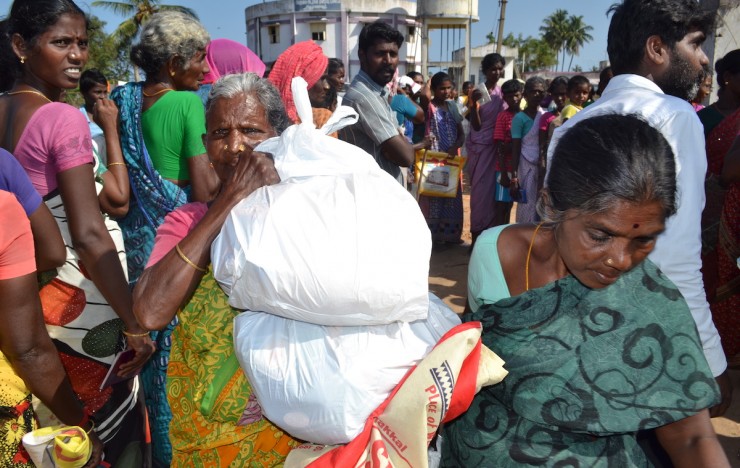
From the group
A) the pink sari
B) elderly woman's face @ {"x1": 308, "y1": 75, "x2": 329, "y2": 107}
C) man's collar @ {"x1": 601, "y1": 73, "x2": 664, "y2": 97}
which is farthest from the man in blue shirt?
the pink sari

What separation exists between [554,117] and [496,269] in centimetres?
502

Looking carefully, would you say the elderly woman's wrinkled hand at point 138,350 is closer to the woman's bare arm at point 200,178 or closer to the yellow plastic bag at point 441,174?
the woman's bare arm at point 200,178

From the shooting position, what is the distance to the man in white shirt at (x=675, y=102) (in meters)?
1.72

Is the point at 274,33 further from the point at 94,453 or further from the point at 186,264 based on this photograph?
the point at 186,264

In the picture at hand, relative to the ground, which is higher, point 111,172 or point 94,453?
point 111,172

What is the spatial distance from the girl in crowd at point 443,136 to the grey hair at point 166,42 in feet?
16.2

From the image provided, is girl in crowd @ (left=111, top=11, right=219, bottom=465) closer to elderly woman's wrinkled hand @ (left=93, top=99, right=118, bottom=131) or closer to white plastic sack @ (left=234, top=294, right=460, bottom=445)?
elderly woman's wrinkled hand @ (left=93, top=99, right=118, bottom=131)

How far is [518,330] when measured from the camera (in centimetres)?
141

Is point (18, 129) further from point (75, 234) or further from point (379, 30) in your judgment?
point (379, 30)

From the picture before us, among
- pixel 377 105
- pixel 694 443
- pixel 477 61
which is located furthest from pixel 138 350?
pixel 477 61

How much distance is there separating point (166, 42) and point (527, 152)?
4.65 metres

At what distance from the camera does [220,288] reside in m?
1.42

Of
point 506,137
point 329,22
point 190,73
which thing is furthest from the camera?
point 329,22

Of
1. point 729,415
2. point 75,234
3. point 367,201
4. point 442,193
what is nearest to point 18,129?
point 75,234
